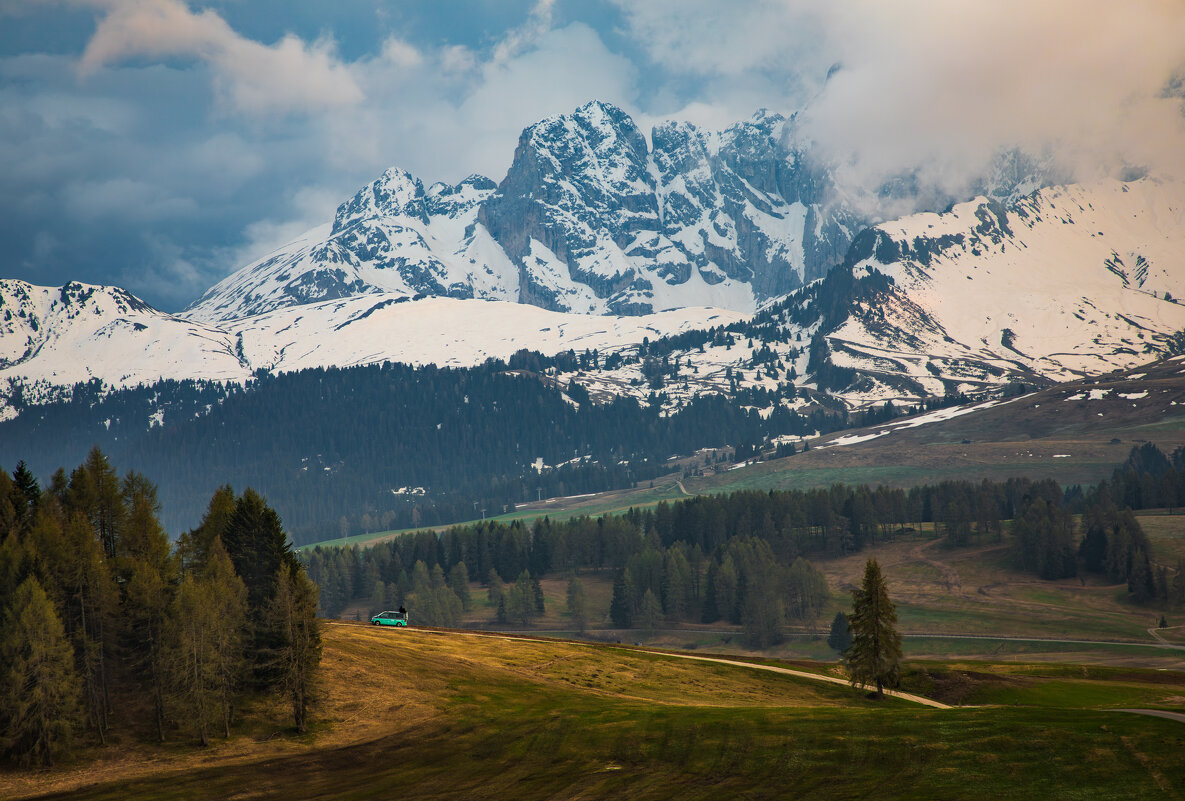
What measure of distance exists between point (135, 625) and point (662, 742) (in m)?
48.1

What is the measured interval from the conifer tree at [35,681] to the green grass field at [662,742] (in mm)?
3941

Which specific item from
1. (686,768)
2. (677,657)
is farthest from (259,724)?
(677,657)

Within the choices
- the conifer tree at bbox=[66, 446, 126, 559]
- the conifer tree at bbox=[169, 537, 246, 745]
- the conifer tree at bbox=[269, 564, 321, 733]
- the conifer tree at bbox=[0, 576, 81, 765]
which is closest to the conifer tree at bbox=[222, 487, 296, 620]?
the conifer tree at bbox=[169, 537, 246, 745]

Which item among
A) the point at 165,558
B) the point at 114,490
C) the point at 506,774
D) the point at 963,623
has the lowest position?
the point at 963,623

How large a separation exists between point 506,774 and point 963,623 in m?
153

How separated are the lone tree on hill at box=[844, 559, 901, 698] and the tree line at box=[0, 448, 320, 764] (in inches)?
1947

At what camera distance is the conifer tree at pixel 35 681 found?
7538 cm

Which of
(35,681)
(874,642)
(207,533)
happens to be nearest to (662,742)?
(874,642)

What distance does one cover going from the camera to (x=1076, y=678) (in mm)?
106375

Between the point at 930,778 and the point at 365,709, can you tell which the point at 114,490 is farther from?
the point at 930,778

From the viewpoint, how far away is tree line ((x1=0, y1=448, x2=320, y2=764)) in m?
77.9

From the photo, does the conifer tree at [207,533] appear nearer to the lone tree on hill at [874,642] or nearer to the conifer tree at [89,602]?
the conifer tree at [89,602]

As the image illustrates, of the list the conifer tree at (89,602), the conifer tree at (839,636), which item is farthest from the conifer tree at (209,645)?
the conifer tree at (839,636)

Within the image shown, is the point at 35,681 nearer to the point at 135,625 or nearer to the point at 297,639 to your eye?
the point at 135,625
